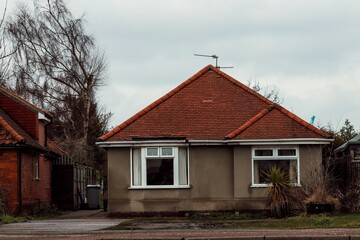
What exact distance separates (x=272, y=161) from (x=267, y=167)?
28 centimetres

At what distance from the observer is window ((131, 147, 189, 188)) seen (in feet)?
84.3

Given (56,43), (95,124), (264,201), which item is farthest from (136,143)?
(95,124)

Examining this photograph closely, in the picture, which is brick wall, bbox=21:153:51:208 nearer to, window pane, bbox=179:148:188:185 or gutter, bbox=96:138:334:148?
gutter, bbox=96:138:334:148

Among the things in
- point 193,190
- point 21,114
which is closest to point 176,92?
point 193,190

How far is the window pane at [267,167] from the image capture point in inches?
1000

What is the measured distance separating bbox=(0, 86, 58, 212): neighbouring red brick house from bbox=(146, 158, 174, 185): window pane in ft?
15.5

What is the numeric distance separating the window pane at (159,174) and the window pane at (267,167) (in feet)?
9.87

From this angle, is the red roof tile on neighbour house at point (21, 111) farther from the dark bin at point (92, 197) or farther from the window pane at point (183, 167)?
Result: the window pane at point (183, 167)

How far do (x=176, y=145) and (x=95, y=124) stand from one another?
28733 millimetres

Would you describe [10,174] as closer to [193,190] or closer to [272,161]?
[193,190]

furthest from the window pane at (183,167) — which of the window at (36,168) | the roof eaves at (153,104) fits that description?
the window at (36,168)

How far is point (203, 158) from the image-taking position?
84.9 feet

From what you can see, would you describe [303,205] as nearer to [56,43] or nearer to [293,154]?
[293,154]

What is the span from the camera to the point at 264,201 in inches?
994
